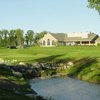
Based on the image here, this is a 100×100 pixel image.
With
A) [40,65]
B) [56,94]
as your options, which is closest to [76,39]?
[40,65]

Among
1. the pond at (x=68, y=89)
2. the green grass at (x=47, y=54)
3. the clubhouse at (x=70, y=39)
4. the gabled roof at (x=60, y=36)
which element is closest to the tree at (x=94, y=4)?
the pond at (x=68, y=89)

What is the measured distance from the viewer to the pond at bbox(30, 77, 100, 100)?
131ft

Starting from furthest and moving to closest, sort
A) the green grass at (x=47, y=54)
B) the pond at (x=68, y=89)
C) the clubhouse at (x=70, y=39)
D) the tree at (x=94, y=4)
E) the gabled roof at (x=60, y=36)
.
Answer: the gabled roof at (x=60, y=36), the clubhouse at (x=70, y=39), the green grass at (x=47, y=54), the tree at (x=94, y=4), the pond at (x=68, y=89)

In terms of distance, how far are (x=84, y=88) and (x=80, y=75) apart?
12.2 m

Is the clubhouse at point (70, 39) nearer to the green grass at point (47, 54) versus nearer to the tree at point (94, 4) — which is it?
the green grass at point (47, 54)

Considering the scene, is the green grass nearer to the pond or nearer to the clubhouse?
the pond

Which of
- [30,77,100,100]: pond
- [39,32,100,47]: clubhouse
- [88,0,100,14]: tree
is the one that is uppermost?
[88,0,100,14]: tree

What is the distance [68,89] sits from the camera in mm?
46156

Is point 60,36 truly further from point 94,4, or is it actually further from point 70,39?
point 94,4

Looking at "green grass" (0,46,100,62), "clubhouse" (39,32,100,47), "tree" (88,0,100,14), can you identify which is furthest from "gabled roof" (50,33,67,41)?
"tree" (88,0,100,14)

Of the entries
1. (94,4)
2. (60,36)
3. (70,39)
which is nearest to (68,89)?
(94,4)

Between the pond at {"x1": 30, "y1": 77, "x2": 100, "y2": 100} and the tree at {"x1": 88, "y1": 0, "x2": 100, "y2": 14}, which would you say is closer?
the pond at {"x1": 30, "y1": 77, "x2": 100, "y2": 100}

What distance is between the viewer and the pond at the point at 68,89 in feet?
131

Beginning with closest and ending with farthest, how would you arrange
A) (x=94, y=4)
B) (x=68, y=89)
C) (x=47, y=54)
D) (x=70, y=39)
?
(x=68, y=89)
(x=94, y=4)
(x=47, y=54)
(x=70, y=39)
